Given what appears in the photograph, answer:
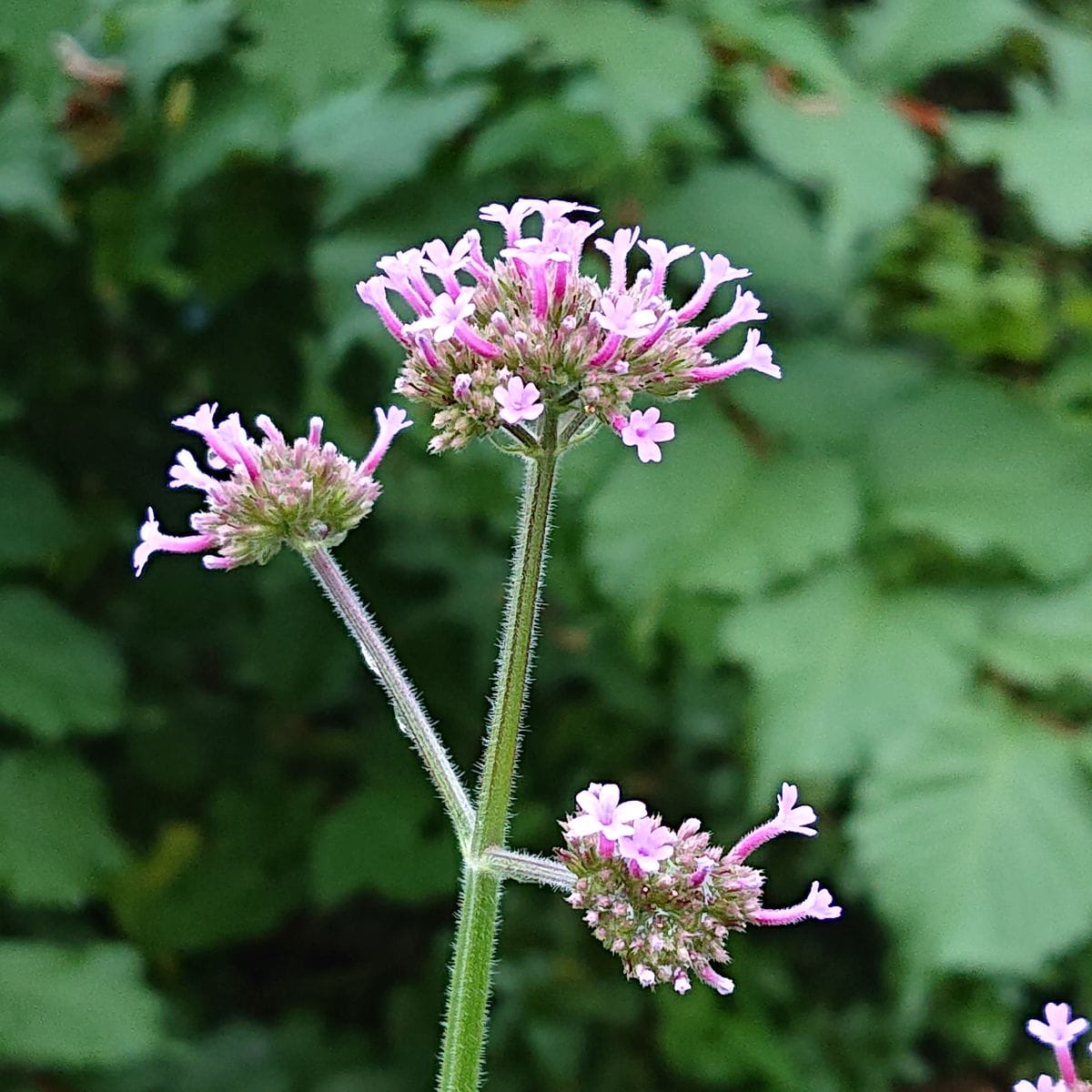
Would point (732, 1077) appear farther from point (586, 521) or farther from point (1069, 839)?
point (586, 521)

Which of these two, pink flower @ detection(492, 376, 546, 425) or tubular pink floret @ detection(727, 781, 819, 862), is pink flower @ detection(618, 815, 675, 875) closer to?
tubular pink floret @ detection(727, 781, 819, 862)

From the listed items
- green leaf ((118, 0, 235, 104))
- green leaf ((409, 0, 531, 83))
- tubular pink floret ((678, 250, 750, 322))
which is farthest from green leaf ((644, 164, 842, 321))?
tubular pink floret ((678, 250, 750, 322))

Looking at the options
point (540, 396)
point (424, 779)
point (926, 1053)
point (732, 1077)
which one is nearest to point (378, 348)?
point (424, 779)

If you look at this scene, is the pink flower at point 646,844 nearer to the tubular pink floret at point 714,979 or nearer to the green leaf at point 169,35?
the tubular pink floret at point 714,979

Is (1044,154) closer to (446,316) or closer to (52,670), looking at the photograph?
(446,316)

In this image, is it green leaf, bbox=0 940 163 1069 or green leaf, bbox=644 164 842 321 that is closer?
green leaf, bbox=0 940 163 1069

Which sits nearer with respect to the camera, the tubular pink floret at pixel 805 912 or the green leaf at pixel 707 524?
the tubular pink floret at pixel 805 912

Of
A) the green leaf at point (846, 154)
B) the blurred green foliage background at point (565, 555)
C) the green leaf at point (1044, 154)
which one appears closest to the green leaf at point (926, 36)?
the blurred green foliage background at point (565, 555)
